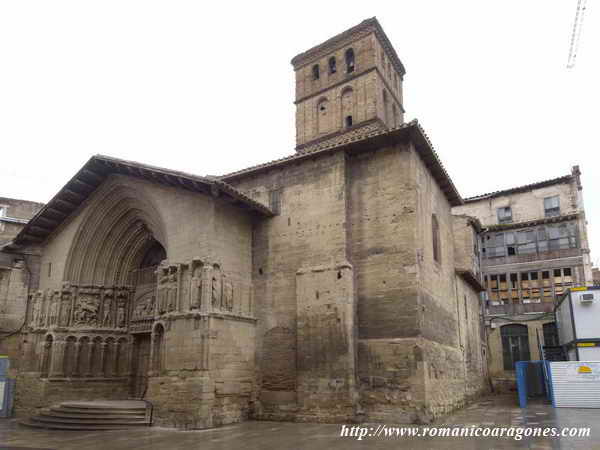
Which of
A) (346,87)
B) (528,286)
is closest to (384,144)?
(346,87)

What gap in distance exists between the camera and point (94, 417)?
526 inches

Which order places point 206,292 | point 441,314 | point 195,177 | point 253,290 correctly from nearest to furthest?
point 206,292 → point 195,177 → point 253,290 → point 441,314

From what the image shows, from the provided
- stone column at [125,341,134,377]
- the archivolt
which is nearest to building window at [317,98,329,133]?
the archivolt

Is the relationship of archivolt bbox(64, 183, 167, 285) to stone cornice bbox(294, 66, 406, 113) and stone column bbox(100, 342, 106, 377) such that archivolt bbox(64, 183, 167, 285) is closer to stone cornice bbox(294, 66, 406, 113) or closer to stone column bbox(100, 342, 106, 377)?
stone column bbox(100, 342, 106, 377)

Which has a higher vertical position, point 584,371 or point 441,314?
point 441,314

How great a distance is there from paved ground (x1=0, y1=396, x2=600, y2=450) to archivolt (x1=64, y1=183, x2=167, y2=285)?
17.8 feet

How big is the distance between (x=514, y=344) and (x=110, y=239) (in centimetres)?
2086

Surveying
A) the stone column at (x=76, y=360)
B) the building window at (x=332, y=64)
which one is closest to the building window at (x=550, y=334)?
the building window at (x=332, y=64)

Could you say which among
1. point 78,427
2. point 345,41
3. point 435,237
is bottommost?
point 78,427

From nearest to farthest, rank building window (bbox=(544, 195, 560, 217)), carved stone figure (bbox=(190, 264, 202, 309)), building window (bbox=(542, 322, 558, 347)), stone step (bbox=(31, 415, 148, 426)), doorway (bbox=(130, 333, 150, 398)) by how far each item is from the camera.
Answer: stone step (bbox=(31, 415, 148, 426))
carved stone figure (bbox=(190, 264, 202, 309))
doorway (bbox=(130, 333, 150, 398))
building window (bbox=(542, 322, 558, 347))
building window (bbox=(544, 195, 560, 217))

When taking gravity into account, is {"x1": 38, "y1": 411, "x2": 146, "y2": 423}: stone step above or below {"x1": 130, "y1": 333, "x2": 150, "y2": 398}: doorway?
below

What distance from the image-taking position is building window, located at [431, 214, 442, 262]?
16.2 metres

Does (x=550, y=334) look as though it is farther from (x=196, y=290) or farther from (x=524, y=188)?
(x=196, y=290)

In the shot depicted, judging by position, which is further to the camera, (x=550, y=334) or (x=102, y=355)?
(x=550, y=334)
